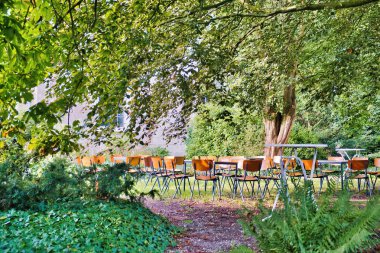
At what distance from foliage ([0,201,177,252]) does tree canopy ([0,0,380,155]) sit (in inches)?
46.0

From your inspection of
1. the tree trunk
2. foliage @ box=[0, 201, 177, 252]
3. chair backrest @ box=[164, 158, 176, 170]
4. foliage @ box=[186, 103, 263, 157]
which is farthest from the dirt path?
foliage @ box=[186, 103, 263, 157]

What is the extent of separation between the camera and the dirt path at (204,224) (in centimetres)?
599

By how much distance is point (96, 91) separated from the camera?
20.0 feet

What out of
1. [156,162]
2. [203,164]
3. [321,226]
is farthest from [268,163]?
[321,226]

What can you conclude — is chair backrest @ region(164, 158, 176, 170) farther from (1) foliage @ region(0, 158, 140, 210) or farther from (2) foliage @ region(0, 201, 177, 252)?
(2) foliage @ region(0, 201, 177, 252)

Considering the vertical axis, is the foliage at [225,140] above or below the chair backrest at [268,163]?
above

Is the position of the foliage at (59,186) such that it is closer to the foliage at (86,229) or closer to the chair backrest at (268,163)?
the foliage at (86,229)

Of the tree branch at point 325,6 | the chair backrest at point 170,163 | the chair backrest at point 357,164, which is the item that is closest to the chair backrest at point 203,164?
the chair backrest at point 170,163

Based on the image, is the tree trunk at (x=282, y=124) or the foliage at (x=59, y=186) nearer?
the foliage at (x=59, y=186)

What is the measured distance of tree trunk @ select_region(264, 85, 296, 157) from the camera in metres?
15.1

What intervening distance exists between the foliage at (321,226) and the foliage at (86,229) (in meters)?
2.37

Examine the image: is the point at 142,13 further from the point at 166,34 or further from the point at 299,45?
the point at 299,45

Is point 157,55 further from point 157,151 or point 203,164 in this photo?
point 157,151

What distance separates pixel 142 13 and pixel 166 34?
576 mm
